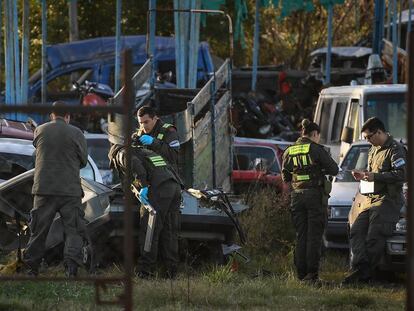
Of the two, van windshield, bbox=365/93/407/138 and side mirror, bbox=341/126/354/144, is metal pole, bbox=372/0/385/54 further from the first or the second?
side mirror, bbox=341/126/354/144

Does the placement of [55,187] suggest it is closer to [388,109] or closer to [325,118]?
[388,109]

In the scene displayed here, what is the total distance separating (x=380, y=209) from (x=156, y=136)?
240 centimetres

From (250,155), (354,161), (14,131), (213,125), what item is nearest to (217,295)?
(354,161)

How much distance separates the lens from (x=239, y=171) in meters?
16.8

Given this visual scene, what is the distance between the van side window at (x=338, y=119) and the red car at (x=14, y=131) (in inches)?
183

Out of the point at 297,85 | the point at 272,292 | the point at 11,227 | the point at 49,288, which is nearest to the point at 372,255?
the point at 272,292

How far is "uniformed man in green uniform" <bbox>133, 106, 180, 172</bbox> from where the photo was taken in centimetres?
1075

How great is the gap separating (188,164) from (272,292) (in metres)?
4.20

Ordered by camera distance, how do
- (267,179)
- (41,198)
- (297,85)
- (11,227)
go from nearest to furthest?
(41,198) → (11,227) → (267,179) → (297,85)

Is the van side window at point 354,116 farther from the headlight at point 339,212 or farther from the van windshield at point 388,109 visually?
the headlight at point 339,212

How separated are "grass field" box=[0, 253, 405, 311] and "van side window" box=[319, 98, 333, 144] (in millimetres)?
6185

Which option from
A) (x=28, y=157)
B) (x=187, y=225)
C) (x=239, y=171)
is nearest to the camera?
(x=187, y=225)

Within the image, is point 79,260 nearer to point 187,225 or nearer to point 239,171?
point 187,225

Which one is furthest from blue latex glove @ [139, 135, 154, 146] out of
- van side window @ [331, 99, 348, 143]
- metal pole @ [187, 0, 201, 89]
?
metal pole @ [187, 0, 201, 89]
